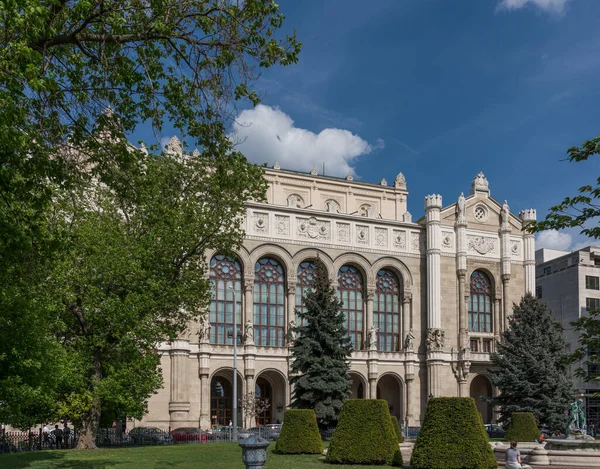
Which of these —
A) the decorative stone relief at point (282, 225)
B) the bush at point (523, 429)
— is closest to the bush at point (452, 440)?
the bush at point (523, 429)

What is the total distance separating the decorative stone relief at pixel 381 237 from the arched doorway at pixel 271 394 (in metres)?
12.2

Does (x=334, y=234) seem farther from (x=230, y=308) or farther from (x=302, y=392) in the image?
(x=302, y=392)

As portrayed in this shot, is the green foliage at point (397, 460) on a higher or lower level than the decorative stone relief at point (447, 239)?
lower

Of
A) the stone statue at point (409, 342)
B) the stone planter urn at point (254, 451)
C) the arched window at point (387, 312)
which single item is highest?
the arched window at point (387, 312)

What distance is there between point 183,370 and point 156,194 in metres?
20.0

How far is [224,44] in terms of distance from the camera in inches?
523

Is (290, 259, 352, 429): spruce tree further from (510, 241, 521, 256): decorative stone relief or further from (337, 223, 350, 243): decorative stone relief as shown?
(510, 241, 521, 256): decorative stone relief

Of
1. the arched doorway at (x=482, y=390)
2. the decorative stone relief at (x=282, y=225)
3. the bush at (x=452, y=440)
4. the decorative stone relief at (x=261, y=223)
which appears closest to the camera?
the bush at (x=452, y=440)

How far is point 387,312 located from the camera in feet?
182

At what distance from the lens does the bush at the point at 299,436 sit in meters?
26.1

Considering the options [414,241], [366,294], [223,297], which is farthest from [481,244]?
[223,297]

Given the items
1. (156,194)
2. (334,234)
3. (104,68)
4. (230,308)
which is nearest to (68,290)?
(156,194)

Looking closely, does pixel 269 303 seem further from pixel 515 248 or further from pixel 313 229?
pixel 515 248

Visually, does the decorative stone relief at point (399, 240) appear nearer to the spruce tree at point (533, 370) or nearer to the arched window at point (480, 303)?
the arched window at point (480, 303)
